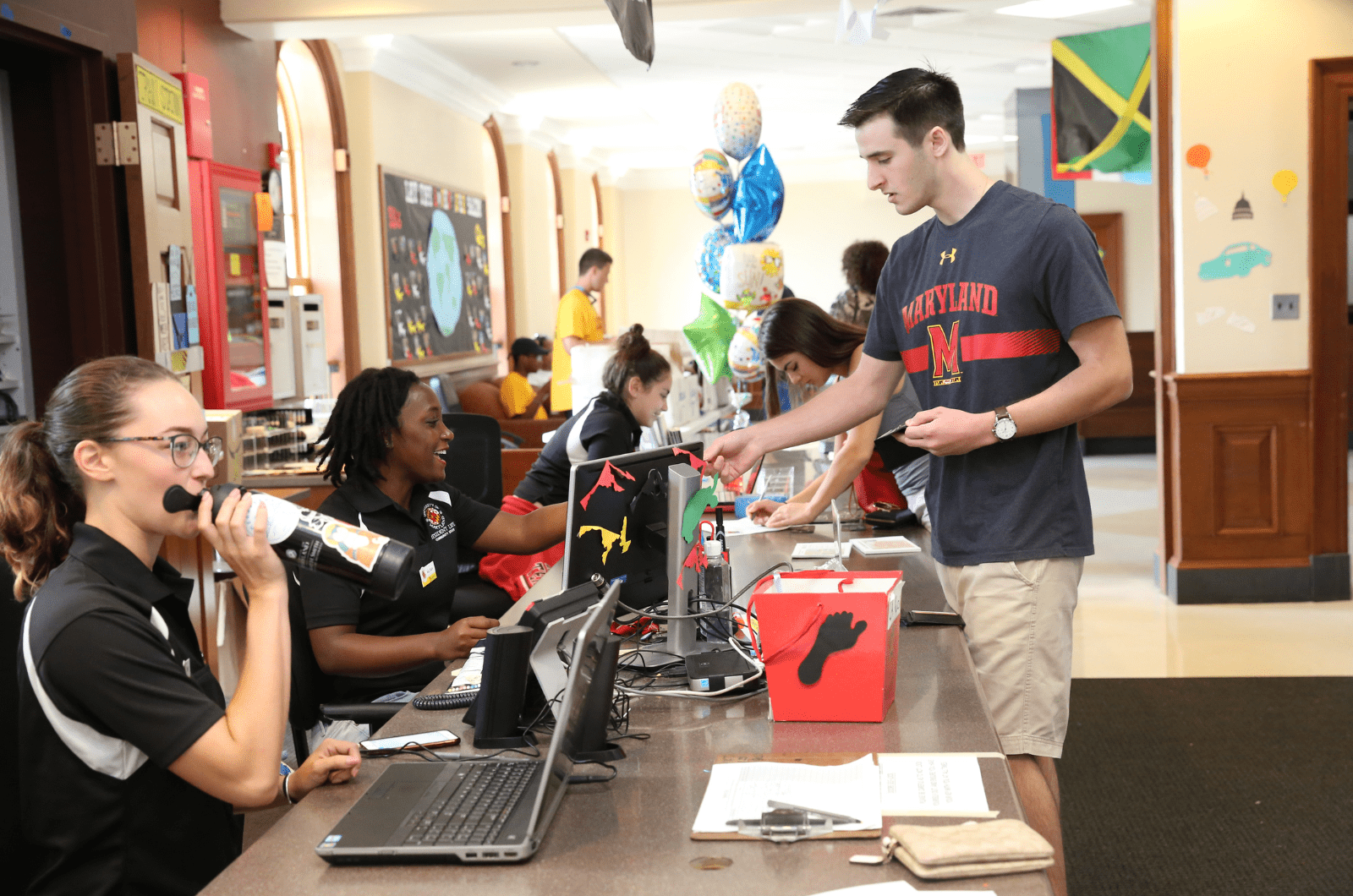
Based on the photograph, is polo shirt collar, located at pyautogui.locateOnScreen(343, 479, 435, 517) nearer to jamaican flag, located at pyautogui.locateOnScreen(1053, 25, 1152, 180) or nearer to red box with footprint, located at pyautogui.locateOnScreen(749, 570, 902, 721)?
red box with footprint, located at pyautogui.locateOnScreen(749, 570, 902, 721)

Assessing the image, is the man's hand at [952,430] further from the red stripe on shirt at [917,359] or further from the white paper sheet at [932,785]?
the white paper sheet at [932,785]

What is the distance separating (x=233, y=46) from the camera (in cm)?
530

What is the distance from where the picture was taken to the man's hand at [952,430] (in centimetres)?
194

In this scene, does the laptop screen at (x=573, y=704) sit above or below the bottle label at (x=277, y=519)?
below

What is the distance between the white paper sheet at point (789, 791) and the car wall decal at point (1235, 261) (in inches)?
170

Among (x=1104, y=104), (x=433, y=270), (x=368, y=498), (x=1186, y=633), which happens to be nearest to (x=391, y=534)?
(x=368, y=498)

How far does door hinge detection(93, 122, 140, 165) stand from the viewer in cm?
386

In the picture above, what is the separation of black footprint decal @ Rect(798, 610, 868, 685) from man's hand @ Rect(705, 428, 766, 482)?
66 centimetres

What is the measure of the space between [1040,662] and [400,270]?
21.2ft

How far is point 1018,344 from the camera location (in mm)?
2031

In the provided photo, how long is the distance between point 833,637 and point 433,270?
733 centimetres

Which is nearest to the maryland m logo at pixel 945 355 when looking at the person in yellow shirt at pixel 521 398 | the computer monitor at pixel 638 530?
the computer monitor at pixel 638 530

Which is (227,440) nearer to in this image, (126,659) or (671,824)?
(126,659)

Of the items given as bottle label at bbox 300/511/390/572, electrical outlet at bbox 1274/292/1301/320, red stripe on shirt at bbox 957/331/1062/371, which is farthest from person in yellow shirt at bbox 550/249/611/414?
bottle label at bbox 300/511/390/572
